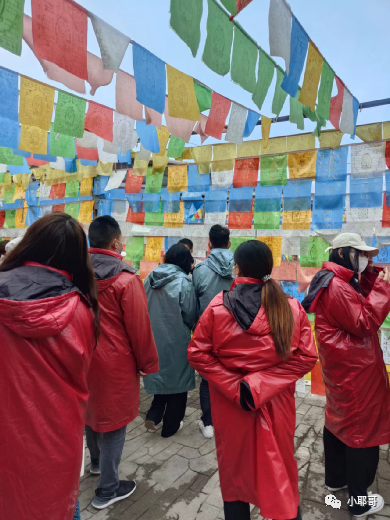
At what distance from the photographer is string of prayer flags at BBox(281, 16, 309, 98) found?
113 inches

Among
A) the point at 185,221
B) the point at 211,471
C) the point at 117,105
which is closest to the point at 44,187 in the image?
the point at 185,221

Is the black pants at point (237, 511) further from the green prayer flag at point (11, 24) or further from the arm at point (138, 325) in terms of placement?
the green prayer flag at point (11, 24)

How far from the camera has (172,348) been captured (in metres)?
3.54

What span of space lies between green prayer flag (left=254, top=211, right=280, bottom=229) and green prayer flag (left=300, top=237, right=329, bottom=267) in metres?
0.45

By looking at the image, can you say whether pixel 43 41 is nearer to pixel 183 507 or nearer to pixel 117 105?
pixel 117 105

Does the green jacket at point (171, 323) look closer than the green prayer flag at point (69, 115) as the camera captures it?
Yes

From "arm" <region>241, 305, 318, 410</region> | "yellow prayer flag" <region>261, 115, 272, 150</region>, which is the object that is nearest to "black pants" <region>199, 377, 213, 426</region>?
"arm" <region>241, 305, 318, 410</region>

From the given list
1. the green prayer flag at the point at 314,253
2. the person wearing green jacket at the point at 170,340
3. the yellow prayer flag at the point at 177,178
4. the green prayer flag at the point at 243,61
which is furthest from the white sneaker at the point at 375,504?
the yellow prayer flag at the point at 177,178

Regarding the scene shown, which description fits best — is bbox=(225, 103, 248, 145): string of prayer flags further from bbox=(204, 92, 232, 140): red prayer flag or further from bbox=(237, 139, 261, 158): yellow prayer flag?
bbox=(237, 139, 261, 158): yellow prayer flag

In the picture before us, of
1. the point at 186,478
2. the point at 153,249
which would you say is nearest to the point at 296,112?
the point at 153,249

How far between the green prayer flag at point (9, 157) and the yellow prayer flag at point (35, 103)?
2.21 meters

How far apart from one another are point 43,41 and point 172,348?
2.85 m

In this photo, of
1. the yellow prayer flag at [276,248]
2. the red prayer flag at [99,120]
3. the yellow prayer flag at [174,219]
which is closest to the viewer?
the red prayer flag at [99,120]

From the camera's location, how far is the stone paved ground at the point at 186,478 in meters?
2.39
